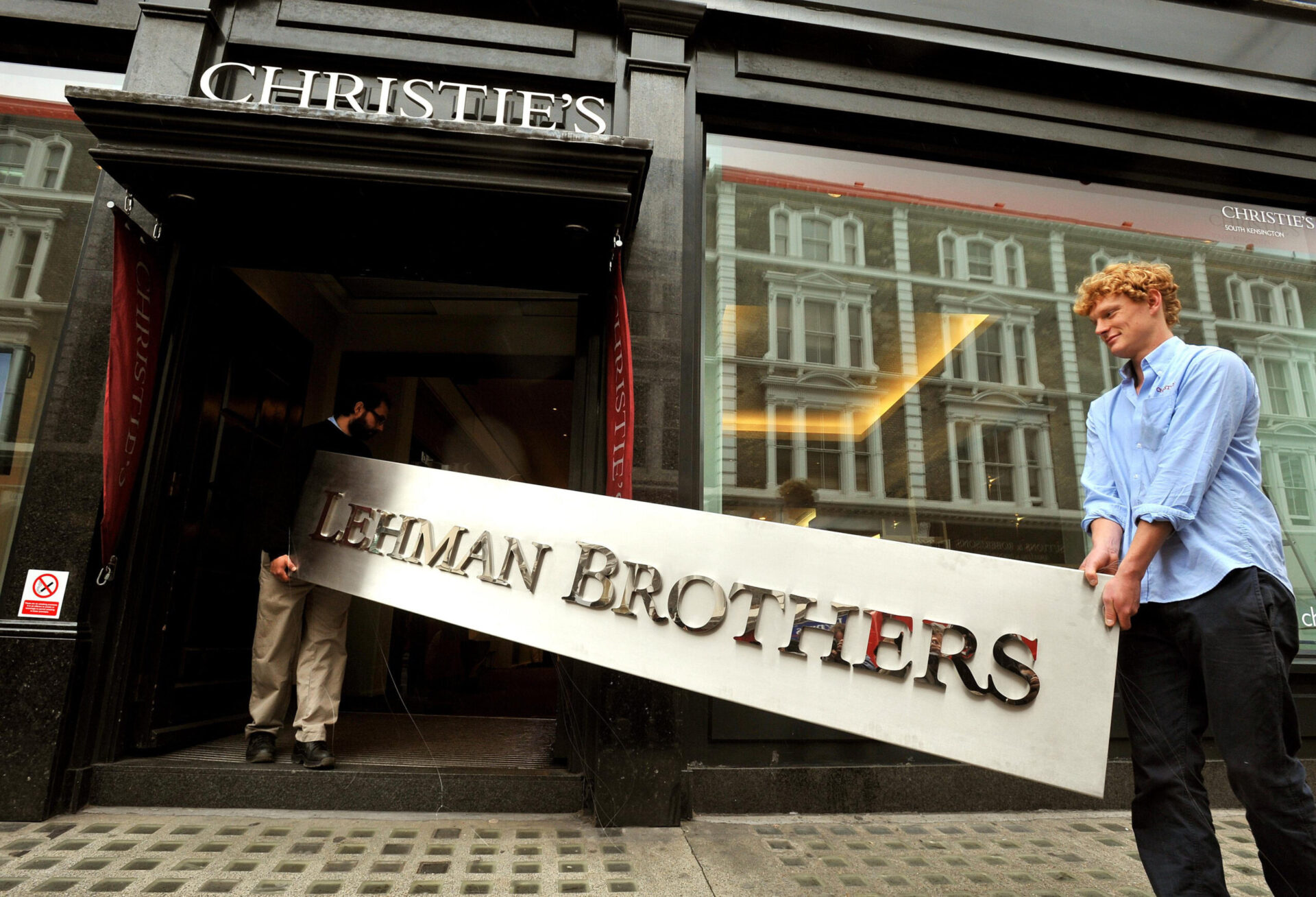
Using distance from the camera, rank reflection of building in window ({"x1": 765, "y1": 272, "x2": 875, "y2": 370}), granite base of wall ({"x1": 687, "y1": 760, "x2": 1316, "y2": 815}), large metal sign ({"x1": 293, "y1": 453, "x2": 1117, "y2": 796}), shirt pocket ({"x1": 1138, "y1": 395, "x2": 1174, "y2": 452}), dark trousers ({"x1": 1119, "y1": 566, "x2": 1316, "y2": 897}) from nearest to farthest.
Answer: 1. dark trousers ({"x1": 1119, "y1": 566, "x2": 1316, "y2": 897})
2. shirt pocket ({"x1": 1138, "y1": 395, "x2": 1174, "y2": 452})
3. large metal sign ({"x1": 293, "y1": 453, "x2": 1117, "y2": 796})
4. granite base of wall ({"x1": 687, "y1": 760, "x2": 1316, "y2": 815})
5. reflection of building in window ({"x1": 765, "y1": 272, "x2": 875, "y2": 370})

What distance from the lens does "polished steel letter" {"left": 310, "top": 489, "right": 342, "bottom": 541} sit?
3168 millimetres

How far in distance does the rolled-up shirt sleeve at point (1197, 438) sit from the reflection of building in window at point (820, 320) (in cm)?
231

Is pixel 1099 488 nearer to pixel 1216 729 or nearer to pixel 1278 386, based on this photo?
pixel 1216 729

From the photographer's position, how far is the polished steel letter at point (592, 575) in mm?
2520

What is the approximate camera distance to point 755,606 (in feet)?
7.77

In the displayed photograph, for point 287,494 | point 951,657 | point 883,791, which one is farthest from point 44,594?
point 883,791

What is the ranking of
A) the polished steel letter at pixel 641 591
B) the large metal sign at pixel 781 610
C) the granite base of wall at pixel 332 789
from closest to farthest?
the large metal sign at pixel 781 610
the polished steel letter at pixel 641 591
the granite base of wall at pixel 332 789

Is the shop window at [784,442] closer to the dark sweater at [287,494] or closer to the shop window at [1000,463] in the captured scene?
the shop window at [1000,463]

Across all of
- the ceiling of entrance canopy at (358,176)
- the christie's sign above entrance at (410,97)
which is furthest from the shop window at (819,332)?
the christie's sign above entrance at (410,97)

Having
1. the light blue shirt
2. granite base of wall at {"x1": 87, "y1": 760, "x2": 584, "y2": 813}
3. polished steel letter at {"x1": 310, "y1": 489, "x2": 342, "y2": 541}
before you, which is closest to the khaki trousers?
granite base of wall at {"x1": 87, "y1": 760, "x2": 584, "y2": 813}

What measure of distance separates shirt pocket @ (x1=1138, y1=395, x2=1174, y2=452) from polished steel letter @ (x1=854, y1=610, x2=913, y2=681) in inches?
33.0

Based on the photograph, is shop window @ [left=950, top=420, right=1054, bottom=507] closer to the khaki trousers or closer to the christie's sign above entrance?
the christie's sign above entrance

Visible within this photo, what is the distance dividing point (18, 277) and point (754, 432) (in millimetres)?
3912

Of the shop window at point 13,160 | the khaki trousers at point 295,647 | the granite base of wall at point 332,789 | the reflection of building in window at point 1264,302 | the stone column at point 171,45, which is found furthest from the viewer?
the reflection of building in window at point 1264,302
